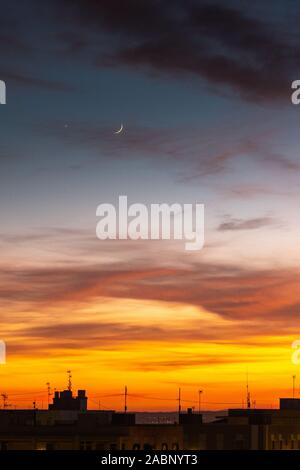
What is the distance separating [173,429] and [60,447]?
21876 mm

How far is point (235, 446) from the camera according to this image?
172 meters

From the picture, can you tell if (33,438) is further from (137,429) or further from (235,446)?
(235,446)
